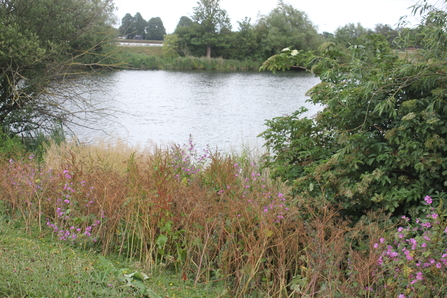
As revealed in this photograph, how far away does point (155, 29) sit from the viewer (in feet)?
286

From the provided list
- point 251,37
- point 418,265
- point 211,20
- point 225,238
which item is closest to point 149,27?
point 211,20

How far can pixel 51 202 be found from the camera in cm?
477

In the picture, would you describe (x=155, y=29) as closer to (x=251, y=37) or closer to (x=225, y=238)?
(x=251, y=37)

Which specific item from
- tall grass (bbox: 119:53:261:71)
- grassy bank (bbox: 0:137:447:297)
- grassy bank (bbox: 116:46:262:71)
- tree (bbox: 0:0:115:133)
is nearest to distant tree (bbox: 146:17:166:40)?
grassy bank (bbox: 116:46:262:71)

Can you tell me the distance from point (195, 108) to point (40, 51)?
409 inches

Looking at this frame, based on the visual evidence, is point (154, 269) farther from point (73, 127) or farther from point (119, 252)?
point (73, 127)

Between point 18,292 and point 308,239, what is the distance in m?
2.43

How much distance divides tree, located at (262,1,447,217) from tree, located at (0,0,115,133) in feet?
18.6

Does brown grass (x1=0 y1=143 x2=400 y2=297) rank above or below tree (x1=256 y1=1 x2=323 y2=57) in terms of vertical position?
below

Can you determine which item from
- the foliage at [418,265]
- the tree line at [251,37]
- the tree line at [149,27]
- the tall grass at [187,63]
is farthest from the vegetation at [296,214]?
the tree line at [149,27]

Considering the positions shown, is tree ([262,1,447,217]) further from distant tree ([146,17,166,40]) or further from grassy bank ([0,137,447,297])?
distant tree ([146,17,166,40])

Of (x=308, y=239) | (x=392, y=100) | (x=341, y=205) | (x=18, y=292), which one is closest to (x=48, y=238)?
(x=18, y=292)

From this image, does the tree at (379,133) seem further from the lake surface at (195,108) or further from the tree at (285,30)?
the tree at (285,30)

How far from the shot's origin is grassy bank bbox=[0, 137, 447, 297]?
10.9ft
